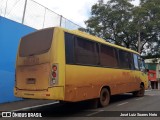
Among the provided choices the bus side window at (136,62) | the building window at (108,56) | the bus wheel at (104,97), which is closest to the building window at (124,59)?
the building window at (108,56)

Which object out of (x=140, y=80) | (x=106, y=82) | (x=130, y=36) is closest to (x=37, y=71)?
(x=106, y=82)

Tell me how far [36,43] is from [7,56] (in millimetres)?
3935

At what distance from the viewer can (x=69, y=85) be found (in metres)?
8.96

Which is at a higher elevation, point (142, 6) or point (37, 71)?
point (142, 6)

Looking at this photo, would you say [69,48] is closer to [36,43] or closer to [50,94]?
[36,43]

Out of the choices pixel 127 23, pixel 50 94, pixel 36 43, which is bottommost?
pixel 50 94

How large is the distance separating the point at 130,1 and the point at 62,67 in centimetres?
2919

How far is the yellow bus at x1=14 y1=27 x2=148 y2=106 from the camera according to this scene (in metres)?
8.72

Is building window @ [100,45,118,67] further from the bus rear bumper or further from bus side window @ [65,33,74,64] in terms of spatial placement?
the bus rear bumper

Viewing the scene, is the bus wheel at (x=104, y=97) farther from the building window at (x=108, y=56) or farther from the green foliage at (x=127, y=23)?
the green foliage at (x=127, y=23)

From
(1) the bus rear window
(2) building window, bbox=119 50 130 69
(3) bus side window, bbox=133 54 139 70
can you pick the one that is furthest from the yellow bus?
(3) bus side window, bbox=133 54 139 70

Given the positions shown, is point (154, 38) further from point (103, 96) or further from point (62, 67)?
point (62, 67)

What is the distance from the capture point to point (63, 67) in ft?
28.8

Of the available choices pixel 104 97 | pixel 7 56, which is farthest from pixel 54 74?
pixel 7 56
